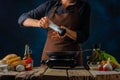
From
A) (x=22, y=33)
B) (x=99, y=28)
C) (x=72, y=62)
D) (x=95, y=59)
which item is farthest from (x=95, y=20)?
(x=72, y=62)

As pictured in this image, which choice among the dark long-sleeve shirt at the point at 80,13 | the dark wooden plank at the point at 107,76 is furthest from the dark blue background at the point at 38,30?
the dark wooden plank at the point at 107,76

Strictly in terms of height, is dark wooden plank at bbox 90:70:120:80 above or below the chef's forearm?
below

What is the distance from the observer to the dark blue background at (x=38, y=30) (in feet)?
13.3

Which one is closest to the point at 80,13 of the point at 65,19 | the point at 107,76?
the point at 65,19

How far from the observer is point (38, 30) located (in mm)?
4133

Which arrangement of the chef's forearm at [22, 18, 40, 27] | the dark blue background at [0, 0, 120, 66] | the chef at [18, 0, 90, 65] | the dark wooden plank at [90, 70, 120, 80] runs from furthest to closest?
the dark blue background at [0, 0, 120, 66]
the chef at [18, 0, 90, 65]
the chef's forearm at [22, 18, 40, 27]
the dark wooden plank at [90, 70, 120, 80]

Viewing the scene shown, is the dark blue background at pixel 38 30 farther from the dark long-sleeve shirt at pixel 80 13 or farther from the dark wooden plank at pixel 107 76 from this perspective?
the dark wooden plank at pixel 107 76

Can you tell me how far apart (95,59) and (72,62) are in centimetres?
35

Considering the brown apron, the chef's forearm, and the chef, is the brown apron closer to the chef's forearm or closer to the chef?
the chef

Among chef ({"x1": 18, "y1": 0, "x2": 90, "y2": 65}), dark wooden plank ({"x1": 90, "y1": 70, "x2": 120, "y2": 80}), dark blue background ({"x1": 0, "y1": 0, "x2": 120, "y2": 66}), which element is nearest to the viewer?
dark wooden plank ({"x1": 90, "y1": 70, "x2": 120, "y2": 80})

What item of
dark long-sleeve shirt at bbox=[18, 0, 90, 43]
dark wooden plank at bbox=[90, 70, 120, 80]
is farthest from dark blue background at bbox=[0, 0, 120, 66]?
dark wooden plank at bbox=[90, 70, 120, 80]

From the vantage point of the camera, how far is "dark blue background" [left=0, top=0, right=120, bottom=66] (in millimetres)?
4039

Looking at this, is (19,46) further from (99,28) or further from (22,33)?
(99,28)

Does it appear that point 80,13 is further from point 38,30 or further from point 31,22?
point 38,30
